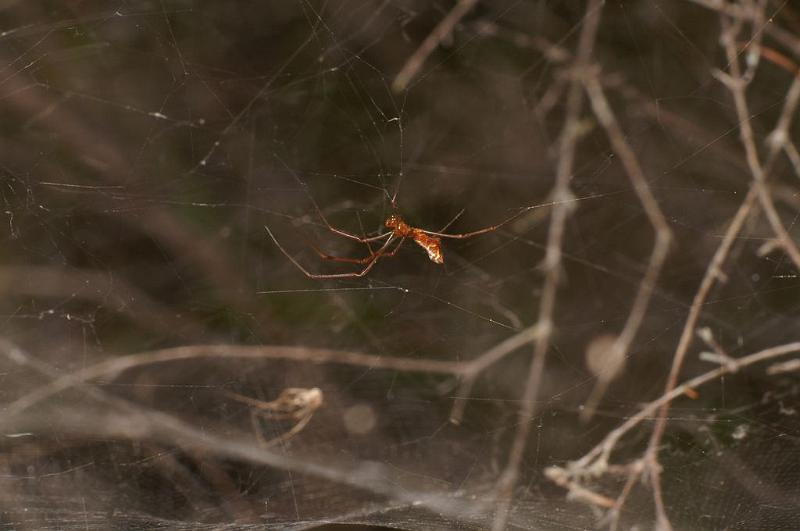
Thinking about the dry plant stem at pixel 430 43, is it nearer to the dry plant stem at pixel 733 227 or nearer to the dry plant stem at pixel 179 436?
the dry plant stem at pixel 733 227

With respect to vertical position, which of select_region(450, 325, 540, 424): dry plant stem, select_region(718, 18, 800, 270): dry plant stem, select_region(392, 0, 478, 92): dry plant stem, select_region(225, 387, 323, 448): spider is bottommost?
select_region(225, 387, 323, 448): spider

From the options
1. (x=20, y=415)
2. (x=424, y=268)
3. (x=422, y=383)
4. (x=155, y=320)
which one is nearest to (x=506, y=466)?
(x=422, y=383)

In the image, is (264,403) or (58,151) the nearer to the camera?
(58,151)

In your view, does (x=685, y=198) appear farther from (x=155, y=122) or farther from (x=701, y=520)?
(x=155, y=122)

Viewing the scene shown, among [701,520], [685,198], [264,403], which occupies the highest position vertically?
[685,198]

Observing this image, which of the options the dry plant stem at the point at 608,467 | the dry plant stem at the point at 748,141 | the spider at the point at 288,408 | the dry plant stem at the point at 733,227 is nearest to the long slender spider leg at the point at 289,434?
the spider at the point at 288,408

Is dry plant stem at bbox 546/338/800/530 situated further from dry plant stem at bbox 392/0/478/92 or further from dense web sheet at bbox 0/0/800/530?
dry plant stem at bbox 392/0/478/92

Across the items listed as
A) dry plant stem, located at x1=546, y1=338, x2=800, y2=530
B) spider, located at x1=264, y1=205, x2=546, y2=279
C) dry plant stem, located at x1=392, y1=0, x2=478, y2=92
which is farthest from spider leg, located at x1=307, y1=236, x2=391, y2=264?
dry plant stem, located at x1=546, y1=338, x2=800, y2=530
